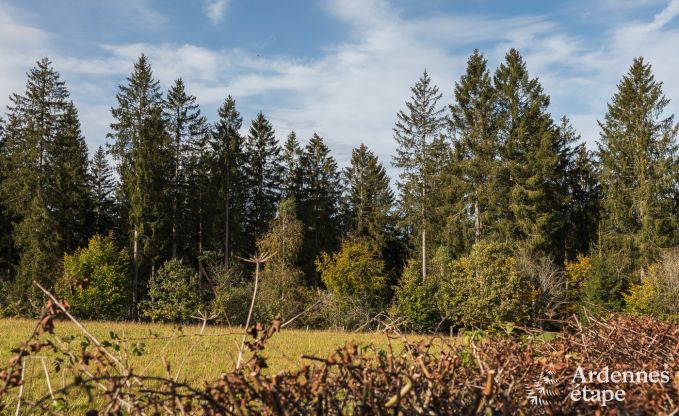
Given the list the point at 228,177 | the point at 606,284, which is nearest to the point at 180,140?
the point at 228,177

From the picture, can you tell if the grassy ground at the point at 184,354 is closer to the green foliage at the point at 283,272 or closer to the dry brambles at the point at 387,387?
the dry brambles at the point at 387,387

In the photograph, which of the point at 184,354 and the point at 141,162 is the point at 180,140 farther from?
the point at 184,354

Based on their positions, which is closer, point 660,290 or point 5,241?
point 660,290

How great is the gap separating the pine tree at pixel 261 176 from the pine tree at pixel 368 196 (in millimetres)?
6513

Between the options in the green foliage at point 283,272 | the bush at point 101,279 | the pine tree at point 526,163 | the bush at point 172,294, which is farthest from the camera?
the pine tree at point 526,163

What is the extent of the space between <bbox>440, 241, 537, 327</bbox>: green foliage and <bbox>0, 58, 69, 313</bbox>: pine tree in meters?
22.7

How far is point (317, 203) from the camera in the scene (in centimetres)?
4141

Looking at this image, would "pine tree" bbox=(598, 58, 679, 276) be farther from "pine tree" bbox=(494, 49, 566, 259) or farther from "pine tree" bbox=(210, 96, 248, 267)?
"pine tree" bbox=(210, 96, 248, 267)

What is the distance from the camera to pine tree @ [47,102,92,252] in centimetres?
3041

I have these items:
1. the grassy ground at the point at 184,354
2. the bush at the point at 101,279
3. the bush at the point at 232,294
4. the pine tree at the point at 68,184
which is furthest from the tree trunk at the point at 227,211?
the grassy ground at the point at 184,354

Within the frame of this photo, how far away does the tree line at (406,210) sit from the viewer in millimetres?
28453

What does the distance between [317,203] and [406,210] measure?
943 centimetres

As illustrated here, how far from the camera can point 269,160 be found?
41500 millimetres

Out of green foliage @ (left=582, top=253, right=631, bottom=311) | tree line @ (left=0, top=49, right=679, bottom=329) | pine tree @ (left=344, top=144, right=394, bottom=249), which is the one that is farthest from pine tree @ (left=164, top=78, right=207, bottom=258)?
green foliage @ (left=582, top=253, right=631, bottom=311)
